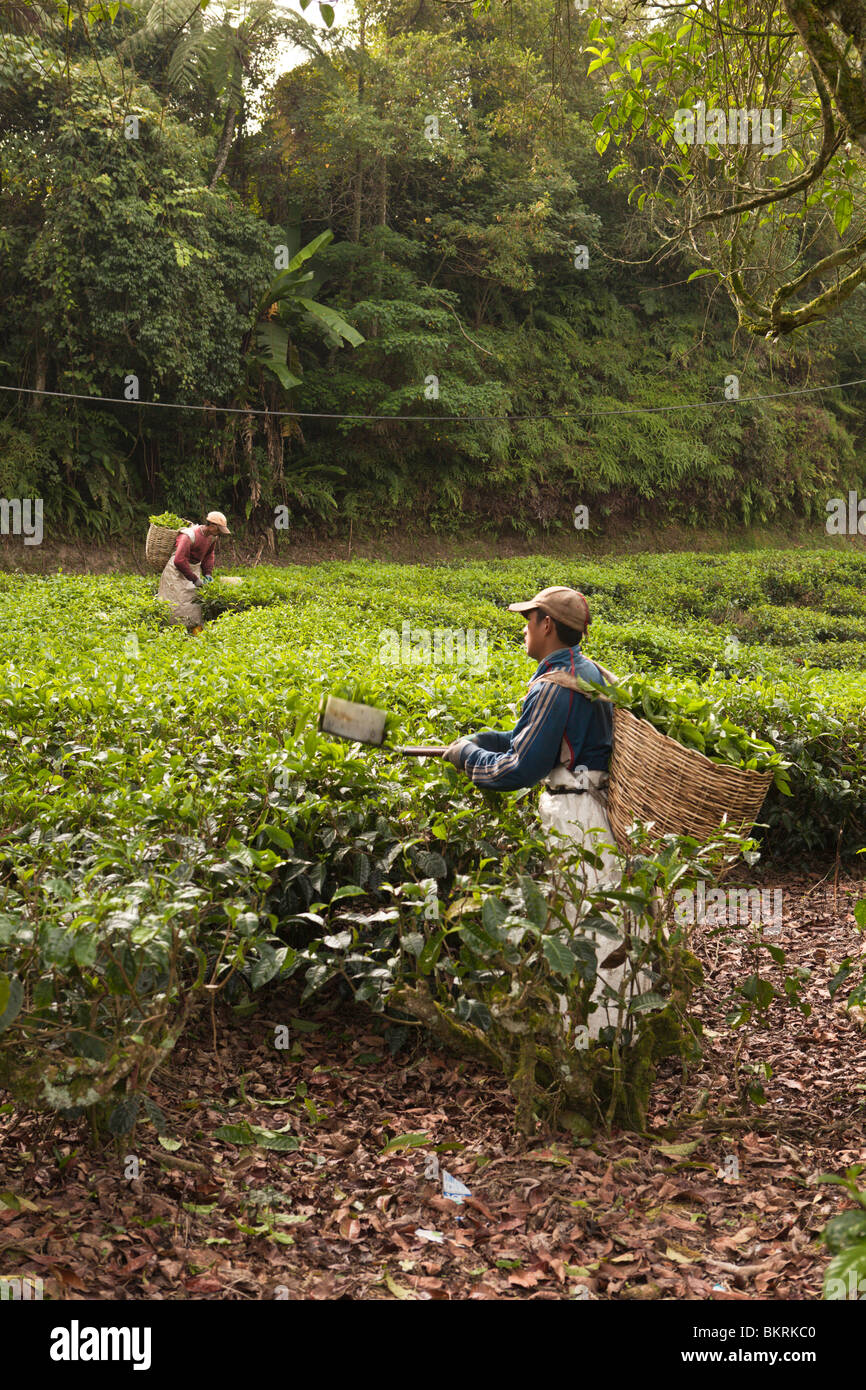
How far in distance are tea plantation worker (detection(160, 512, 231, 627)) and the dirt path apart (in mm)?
7948

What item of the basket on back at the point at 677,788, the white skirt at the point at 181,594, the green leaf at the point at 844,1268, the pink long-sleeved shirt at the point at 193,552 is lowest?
the green leaf at the point at 844,1268

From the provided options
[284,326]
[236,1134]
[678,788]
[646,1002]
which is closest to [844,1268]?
[646,1002]

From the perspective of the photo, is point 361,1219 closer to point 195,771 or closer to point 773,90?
point 195,771

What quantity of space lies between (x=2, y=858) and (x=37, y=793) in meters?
0.46

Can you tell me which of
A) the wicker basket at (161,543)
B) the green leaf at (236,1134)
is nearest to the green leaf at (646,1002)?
the green leaf at (236,1134)

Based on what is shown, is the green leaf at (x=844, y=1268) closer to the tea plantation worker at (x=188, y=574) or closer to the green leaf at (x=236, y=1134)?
the green leaf at (x=236, y=1134)

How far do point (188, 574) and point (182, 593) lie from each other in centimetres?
25

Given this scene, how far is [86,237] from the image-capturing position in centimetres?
1603

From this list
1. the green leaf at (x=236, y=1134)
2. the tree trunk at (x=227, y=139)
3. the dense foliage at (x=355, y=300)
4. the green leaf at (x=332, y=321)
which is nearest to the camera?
the green leaf at (x=236, y=1134)

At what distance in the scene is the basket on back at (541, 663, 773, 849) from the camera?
2947mm

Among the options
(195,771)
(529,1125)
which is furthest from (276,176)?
(529,1125)

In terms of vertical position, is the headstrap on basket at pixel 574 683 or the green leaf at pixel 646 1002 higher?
the headstrap on basket at pixel 574 683

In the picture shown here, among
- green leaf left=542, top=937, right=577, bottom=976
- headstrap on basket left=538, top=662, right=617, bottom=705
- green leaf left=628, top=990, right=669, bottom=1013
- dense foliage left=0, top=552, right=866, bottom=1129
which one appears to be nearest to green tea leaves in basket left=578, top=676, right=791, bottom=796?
headstrap on basket left=538, top=662, right=617, bottom=705

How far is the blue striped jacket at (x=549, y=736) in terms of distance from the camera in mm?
3225
